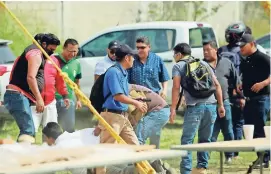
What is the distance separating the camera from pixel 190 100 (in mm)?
11492

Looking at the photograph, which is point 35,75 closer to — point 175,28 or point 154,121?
point 154,121

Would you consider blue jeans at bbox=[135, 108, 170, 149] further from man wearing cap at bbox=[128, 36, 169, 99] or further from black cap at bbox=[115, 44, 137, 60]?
black cap at bbox=[115, 44, 137, 60]

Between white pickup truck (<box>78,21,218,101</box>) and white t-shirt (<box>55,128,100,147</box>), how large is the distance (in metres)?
6.63

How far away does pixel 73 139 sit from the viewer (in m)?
10.1

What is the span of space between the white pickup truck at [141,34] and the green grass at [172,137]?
71 cm

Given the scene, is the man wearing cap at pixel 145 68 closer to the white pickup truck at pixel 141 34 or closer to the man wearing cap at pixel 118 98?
the man wearing cap at pixel 118 98

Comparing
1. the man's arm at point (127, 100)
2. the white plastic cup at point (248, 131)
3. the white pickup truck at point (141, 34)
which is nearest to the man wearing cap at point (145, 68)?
the man's arm at point (127, 100)

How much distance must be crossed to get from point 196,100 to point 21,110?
201cm

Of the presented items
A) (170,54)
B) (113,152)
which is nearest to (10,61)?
(170,54)

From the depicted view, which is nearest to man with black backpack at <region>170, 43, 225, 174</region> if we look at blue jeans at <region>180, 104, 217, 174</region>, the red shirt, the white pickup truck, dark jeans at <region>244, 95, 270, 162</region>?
blue jeans at <region>180, 104, 217, 174</region>

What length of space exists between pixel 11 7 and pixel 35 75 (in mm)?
10414

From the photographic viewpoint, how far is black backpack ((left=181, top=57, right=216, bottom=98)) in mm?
11477

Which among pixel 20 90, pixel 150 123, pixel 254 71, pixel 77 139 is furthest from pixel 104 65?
pixel 77 139

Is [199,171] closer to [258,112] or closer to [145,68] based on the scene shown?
[145,68]
